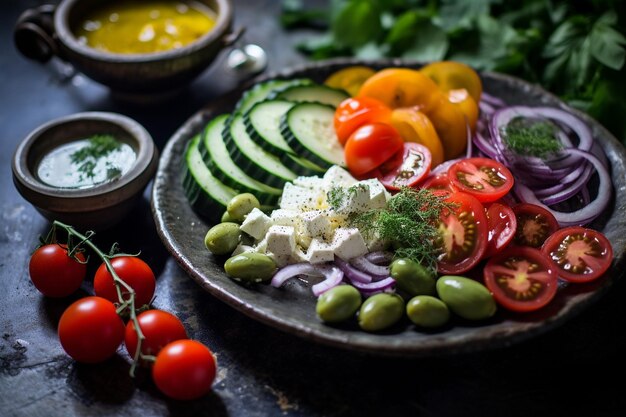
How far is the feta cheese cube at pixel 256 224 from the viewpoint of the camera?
329 cm

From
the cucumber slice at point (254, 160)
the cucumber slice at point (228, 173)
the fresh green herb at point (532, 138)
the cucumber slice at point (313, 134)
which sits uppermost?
the fresh green herb at point (532, 138)

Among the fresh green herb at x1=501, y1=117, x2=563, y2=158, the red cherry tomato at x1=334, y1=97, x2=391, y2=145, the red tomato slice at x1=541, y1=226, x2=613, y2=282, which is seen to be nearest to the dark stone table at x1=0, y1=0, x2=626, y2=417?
the red tomato slice at x1=541, y1=226, x2=613, y2=282

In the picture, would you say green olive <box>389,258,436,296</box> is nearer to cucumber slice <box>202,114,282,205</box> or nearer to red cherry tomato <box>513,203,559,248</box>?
red cherry tomato <box>513,203,559,248</box>

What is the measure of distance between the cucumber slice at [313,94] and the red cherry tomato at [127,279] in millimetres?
1413

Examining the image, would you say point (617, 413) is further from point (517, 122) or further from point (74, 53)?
point (74, 53)

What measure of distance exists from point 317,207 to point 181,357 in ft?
3.48

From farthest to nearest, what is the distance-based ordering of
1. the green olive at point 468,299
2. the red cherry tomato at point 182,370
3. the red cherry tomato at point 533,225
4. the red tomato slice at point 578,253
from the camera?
the red cherry tomato at point 533,225 → the red tomato slice at point 578,253 → the green olive at point 468,299 → the red cherry tomato at point 182,370

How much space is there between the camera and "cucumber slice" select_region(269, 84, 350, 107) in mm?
A: 4093

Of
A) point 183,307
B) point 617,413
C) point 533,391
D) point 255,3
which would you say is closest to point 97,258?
point 183,307

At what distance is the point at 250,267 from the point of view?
316cm

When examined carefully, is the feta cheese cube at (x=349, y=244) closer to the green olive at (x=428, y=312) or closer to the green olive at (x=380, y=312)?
the green olive at (x=380, y=312)

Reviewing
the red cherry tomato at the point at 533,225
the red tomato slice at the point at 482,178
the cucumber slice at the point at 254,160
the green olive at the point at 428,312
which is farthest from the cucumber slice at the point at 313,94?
the green olive at the point at 428,312

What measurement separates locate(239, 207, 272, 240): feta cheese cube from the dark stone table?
41 cm

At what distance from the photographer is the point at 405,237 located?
3164 mm
